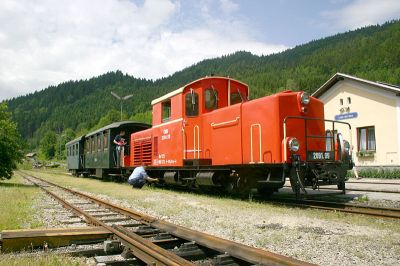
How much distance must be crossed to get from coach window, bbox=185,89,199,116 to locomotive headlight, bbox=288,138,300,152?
4.06m

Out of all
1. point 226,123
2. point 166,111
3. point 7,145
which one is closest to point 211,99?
point 226,123

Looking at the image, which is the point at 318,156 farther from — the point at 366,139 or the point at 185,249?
the point at 366,139

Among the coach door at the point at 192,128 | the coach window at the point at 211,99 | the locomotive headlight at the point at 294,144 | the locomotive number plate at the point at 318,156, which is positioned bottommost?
the locomotive number plate at the point at 318,156

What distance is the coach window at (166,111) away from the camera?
13423 millimetres

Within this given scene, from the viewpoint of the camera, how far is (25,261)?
13.2 feet

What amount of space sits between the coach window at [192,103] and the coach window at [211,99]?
339 millimetres

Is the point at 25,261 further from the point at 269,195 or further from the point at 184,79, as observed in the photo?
the point at 184,79

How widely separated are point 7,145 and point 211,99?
1104 cm

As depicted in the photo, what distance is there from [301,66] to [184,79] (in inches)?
2310

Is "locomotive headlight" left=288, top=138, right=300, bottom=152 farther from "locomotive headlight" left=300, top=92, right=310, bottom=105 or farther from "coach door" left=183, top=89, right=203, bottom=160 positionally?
"coach door" left=183, top=89, right=203, bottom=160

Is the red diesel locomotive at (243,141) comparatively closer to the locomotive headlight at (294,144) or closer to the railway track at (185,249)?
the locomotive headlight at (294,144)

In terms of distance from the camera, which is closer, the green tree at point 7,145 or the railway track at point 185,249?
the railway track at point 185,249

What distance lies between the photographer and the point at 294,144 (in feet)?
28.7

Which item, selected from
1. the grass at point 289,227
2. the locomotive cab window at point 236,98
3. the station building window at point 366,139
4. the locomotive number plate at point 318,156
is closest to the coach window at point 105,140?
the locomotive cab window at point 236,98
